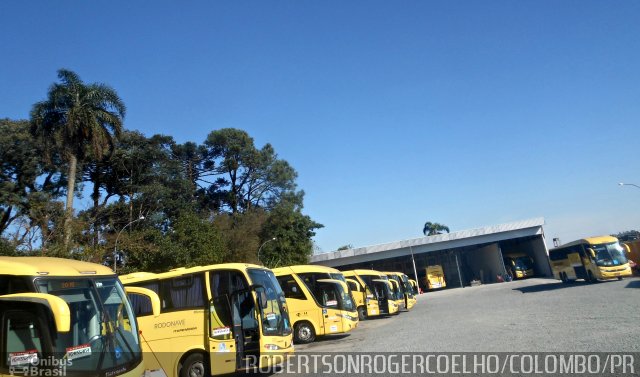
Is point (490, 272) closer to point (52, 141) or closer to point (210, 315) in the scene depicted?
point (52, 141)

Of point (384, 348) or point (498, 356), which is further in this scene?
point (384, 348)

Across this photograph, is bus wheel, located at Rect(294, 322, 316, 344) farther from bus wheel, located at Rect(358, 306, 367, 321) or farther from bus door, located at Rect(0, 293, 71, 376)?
bus door, located at Rect(0, 293, 71, 376)

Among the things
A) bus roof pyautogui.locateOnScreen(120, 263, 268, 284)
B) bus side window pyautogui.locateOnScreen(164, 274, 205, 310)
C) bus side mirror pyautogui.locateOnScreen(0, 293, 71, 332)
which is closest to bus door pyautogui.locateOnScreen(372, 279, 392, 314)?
bus roof pyautogui.locateOnScreen(120, 263, 268, 284)

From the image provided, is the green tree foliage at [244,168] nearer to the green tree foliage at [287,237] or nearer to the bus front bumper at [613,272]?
the green tree foliage at [287,237]

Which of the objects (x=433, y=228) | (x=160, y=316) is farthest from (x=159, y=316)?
(x=433, y=228)

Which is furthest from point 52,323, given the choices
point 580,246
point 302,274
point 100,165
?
point 100,165

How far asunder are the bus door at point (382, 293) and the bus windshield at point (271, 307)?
15.7 metres

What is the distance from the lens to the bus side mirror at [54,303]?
16.6 ft

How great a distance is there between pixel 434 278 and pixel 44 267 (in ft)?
181

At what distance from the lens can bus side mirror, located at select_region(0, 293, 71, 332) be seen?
505 centimetres

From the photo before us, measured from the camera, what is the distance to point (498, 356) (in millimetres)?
9266

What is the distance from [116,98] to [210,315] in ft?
77.3

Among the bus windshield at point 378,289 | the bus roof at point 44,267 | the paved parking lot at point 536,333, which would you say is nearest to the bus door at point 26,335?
the bus roof at point 44,267

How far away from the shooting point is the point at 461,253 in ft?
219
